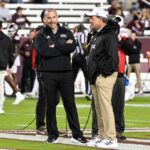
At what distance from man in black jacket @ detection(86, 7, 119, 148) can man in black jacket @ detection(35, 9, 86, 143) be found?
0.53m

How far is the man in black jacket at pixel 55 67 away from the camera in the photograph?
46.7ft

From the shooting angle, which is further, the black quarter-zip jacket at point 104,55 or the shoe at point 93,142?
the shoe at point 93,142

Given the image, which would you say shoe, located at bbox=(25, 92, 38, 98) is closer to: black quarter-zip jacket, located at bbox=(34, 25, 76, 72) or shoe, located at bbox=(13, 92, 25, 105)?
shoe, located at bbox=(13, 92, 25, 105)

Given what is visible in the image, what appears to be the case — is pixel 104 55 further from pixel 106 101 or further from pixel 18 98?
pixel 18 98

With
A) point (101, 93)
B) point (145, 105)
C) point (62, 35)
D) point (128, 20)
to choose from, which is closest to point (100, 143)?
point (101, 93)

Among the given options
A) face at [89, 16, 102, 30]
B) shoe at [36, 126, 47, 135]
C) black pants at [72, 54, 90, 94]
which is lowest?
black pants at [72, 54, 90, 94]

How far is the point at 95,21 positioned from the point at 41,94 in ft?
8.28

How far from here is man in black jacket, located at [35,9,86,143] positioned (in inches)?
560

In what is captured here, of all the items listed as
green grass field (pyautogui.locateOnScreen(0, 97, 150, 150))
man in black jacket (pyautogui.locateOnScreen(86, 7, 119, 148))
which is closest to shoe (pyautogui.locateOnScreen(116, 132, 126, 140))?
green grass field (pyautogui.locateOnScreen(0, 97, 150, 150))

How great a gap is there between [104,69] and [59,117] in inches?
246

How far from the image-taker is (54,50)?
14211 millimetres

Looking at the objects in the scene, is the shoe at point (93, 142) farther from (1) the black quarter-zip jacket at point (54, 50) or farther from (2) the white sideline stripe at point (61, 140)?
(1) the black quarter-zip jacket at point (54, 50)

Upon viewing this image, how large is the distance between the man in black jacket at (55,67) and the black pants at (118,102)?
87 cm

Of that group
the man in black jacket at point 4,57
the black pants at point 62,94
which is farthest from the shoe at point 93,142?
the man in black jacket at point 4,57
